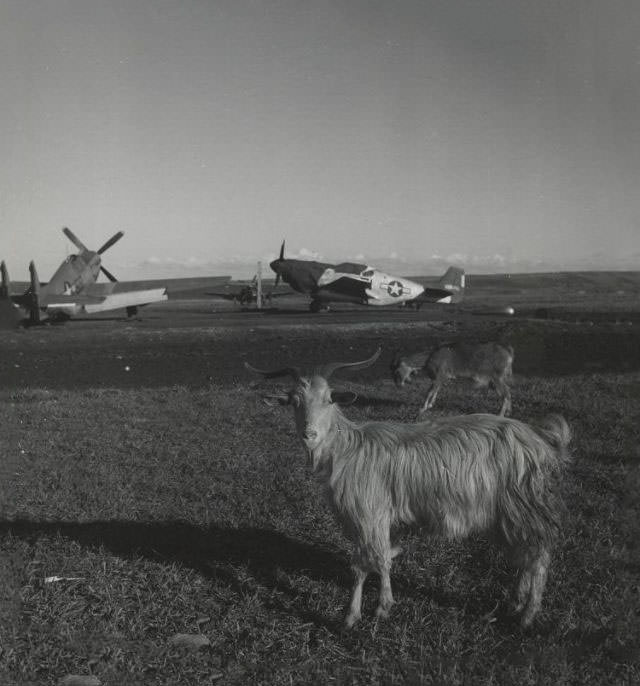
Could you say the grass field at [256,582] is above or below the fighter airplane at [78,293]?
below

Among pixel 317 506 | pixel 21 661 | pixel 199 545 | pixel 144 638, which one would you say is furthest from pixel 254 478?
pixel 21 661

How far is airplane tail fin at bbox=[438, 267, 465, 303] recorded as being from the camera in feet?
145

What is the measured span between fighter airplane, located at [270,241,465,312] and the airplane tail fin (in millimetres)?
4330

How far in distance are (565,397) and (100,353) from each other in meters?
14.8

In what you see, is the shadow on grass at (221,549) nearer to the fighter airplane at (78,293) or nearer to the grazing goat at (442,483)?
the grazing goat at (442,483)

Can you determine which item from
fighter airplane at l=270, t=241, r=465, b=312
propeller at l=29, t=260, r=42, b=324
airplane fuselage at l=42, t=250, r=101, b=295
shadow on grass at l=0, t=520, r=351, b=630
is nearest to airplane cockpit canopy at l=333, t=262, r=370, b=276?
fighter airplane at l=270, t=241, r=465, b=312

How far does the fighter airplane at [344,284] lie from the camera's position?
127 ft

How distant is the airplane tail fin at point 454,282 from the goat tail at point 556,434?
39.5 meters

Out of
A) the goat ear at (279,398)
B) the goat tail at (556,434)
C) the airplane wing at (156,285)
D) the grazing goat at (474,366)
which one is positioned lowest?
the grazing goat at (474,366)

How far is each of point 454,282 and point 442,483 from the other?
140ft

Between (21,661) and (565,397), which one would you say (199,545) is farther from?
(565,397)

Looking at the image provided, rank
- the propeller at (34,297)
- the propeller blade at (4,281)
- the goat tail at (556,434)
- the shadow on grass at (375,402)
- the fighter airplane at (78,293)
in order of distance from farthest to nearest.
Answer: the fighter airplane at (78,293)
the propeller at (34,297)
the propeller blade at (4,281)
the shadow on grass at (375,402)
the goat tail at (556,434)

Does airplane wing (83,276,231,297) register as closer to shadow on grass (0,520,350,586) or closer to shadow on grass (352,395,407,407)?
shadow on grass (352,395,407,407)

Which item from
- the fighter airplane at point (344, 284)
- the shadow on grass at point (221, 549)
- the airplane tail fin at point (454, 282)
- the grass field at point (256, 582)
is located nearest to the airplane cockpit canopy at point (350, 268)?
the fighter airplane at point (344, 284)
